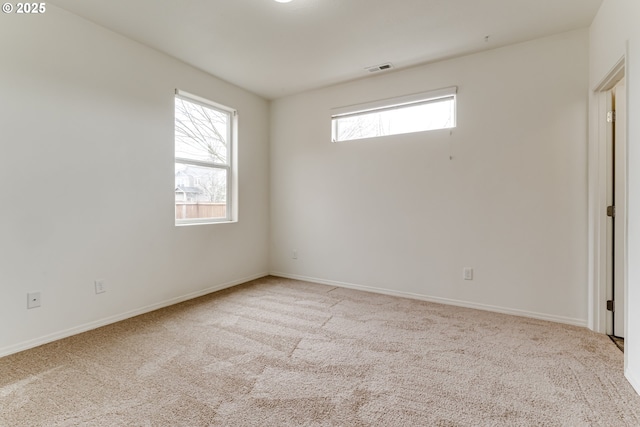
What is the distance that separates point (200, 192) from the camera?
3691 mm

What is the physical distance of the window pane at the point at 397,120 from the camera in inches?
131

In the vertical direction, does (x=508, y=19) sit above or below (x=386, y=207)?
above

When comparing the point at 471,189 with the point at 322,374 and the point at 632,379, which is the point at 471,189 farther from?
the point at 322,374

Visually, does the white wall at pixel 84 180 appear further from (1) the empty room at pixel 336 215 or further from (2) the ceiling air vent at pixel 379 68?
(2) the ceiling air vent at pixel 379 68

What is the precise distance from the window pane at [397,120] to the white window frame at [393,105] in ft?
0.05

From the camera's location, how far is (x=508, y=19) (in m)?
2.53

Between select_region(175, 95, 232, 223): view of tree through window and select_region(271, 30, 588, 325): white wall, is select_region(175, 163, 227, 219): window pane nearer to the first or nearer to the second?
select_region(175, 95, 232, 223): view of tree through window

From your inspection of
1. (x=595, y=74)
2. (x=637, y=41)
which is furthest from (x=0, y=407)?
(x=595, y=74)

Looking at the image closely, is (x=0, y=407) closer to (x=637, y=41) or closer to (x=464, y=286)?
(x=464, y=286)

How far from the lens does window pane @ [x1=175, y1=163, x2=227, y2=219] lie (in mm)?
3441

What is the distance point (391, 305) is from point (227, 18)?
3141 millimetres

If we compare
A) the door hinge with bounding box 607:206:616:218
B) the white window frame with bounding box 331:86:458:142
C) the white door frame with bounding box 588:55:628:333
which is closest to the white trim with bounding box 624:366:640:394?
the white door frame with bounding box 588:55:628:333

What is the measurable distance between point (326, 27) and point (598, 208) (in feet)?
9.10

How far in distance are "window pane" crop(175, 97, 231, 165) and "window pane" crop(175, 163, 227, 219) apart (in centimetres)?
16
